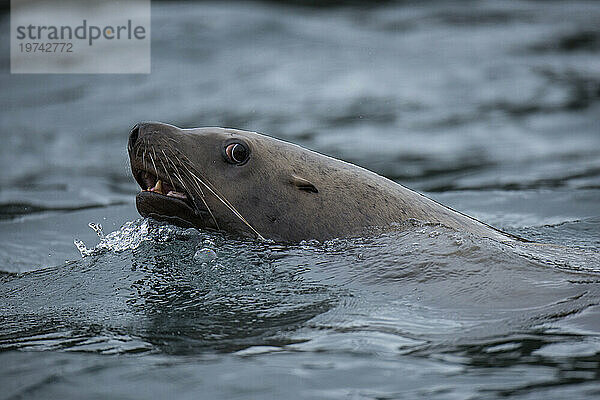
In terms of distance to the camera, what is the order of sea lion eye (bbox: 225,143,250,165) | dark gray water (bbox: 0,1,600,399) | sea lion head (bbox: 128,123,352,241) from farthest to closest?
sea lion eye (bbox: 225,143,250,165) → sea lion head (bbox: 128,123,352,241) → dark gray water (bbox: 0,1,600,399)

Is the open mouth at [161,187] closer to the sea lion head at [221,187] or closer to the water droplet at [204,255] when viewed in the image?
the sea lion head at [221,187]

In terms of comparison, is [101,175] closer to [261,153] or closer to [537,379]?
[261,153]

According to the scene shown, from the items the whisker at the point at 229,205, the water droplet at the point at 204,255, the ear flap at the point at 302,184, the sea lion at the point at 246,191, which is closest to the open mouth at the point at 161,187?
the sea lion at the point at 246,191

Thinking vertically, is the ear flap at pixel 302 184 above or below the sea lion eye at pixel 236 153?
below

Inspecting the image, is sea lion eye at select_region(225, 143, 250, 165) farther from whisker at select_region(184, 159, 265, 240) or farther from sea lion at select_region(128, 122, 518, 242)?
whisker at select_region(184, 159, 265, 240)

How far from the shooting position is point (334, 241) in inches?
197

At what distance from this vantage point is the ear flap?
5121 millimetres

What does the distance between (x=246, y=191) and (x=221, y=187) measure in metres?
0.13

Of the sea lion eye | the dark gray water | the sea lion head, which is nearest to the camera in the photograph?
the dark gray water

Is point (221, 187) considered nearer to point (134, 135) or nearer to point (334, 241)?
point (134, 135)

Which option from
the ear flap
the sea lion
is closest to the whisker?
the sea lion

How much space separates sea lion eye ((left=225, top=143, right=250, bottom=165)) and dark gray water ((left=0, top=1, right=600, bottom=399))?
1.46 feet

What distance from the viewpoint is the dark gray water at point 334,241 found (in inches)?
146

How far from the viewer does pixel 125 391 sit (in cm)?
352
